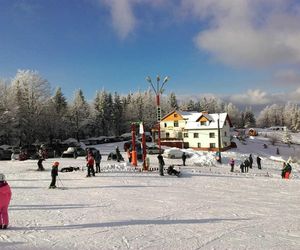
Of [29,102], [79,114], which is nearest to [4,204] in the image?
[29,102]

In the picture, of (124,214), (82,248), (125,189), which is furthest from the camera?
(125,189)

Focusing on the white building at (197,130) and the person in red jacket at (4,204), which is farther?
the white building at (197,130)

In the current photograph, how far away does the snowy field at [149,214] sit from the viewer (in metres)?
9.93

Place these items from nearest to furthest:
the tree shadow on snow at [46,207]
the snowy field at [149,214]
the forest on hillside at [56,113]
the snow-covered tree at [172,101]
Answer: the snowy field at [149,214] < the tree shadow on snow at [46,207] < the forest on hillside at [56,113] < the snow-covered tree at [172,101]

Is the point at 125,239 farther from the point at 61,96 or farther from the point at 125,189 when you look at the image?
the point at 61,96

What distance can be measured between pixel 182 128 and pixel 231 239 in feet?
210

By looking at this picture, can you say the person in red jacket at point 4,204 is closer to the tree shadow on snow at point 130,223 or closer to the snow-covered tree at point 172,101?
the tree shadow on snow at point 130,223

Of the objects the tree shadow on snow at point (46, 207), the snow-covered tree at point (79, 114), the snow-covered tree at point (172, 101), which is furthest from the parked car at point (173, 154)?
the snow-covered tree at point (172, 101)

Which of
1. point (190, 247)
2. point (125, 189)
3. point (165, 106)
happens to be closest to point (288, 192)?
point (125, 189)

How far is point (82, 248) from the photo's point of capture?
9.09 metres

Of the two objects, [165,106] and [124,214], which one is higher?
[165,106]

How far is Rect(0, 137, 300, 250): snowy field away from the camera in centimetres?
993

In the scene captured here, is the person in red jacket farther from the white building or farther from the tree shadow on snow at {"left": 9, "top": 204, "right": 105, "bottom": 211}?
the white building

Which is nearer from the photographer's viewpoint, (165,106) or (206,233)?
(206,233)
